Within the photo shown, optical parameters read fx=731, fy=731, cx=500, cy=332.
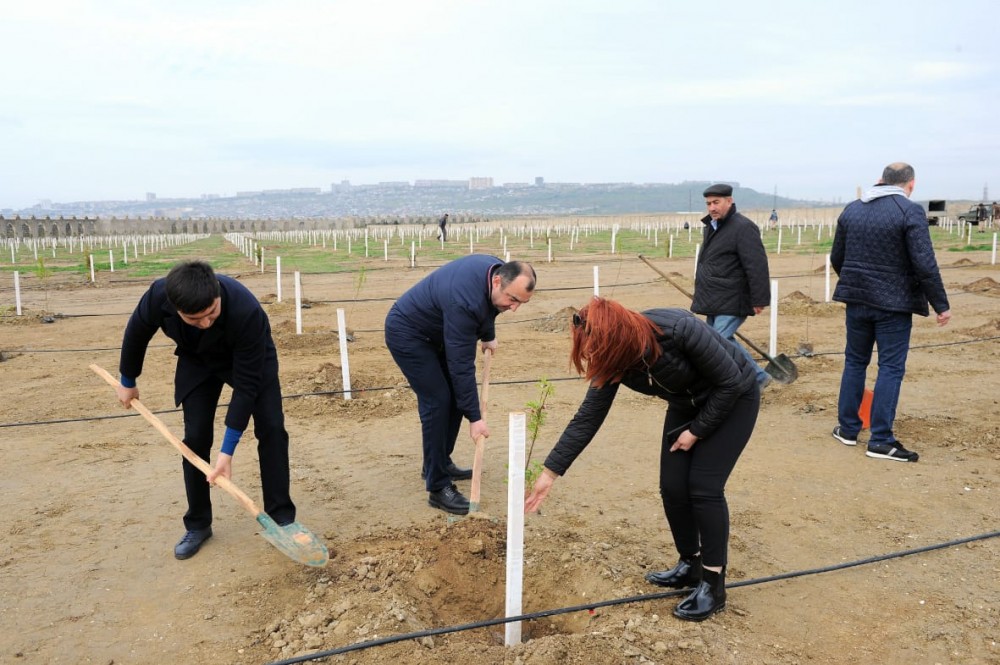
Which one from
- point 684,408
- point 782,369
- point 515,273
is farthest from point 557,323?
point 684,408

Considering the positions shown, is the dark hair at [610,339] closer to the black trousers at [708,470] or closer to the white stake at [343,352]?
the black trousers at [708,470]

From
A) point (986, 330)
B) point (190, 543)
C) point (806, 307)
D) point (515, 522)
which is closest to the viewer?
point (515, 522)

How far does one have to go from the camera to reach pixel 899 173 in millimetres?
5039

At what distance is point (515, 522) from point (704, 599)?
97 cm

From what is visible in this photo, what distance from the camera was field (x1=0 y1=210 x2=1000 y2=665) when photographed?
313 centimetres

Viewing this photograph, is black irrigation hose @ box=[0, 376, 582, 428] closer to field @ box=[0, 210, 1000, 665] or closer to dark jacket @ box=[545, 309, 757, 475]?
field @ box=[0, 210, 1000, 665]

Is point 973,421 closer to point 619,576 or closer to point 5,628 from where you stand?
point 619,576

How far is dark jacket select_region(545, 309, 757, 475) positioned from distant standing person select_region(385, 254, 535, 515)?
973 mm

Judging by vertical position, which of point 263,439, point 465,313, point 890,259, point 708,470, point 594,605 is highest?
point 890,259

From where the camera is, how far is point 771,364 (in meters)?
7.39

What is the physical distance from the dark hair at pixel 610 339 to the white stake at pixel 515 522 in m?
0.34

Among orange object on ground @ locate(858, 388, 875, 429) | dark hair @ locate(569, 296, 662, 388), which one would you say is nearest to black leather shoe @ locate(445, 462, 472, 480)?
dark hair @ locate(569, 296, 662, 388)

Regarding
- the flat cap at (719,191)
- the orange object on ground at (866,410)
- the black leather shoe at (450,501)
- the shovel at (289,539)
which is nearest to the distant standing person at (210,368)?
the shovel at (289,539)

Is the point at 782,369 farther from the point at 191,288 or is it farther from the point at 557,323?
the point at 191,288
